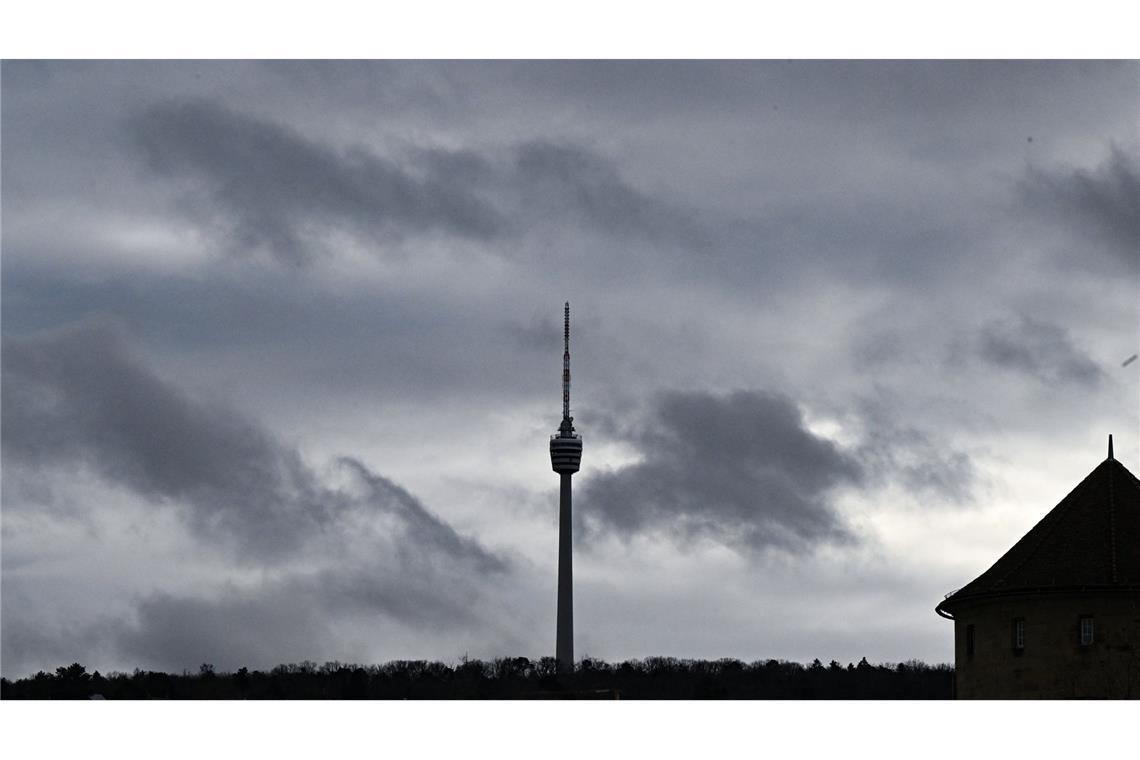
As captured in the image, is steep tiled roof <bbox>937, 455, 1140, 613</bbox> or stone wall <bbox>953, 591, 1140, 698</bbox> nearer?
stone wall <bbox>953, 591, 1140, 698</bbox>

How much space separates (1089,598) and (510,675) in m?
111

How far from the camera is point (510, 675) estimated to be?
607 ft

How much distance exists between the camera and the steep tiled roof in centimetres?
7888

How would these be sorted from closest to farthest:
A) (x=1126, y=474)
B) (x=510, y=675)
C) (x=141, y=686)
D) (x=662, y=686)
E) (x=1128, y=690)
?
(x=1128, y=690) < (x=1126, y=474) < (x=141, y=686) < (x=662, y=686) < (x=510, y=675)

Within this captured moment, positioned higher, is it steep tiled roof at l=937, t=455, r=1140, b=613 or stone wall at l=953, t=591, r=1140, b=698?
steep tiled roof at l=937, t=455, r=1140, b=613

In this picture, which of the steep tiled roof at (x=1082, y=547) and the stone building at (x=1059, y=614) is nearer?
the stone building at (x=1059, y=614)

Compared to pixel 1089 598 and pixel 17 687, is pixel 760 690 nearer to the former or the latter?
pixel 17 687

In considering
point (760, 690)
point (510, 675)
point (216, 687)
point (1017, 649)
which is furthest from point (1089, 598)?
point (510, 675)

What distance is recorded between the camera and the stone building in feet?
253

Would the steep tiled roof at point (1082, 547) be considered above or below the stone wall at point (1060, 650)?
above

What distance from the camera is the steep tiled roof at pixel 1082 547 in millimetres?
78875

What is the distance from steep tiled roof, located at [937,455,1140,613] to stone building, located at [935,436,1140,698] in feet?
0.12

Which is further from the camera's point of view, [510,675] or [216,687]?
[510,675]

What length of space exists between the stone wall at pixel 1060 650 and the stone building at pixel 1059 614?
36 mm
